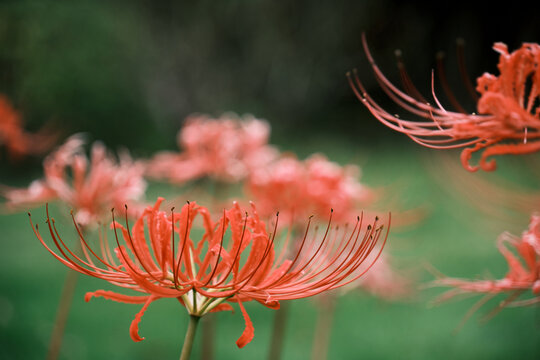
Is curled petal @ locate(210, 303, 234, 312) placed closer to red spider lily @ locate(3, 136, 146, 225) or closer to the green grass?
red spider lily @ locate(3, 136, 146, 225)

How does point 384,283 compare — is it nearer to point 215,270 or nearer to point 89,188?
point 89,188

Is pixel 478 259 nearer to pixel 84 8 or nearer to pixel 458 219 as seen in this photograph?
pixel 458 219

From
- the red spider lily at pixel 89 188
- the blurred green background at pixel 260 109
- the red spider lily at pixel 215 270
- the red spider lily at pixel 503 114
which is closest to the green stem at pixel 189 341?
the red spider lily at pixel 215 270

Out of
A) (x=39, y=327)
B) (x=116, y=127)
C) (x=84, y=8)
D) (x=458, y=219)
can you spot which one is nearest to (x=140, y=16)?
(x=84, y=8)

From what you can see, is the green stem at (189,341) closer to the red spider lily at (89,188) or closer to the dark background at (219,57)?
the red spider lily at (89,188)

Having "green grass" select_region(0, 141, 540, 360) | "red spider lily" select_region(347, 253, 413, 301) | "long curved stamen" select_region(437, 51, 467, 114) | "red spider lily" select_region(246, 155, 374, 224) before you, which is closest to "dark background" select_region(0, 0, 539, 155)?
"green grass" select_region(0, 141, 540, 360)
